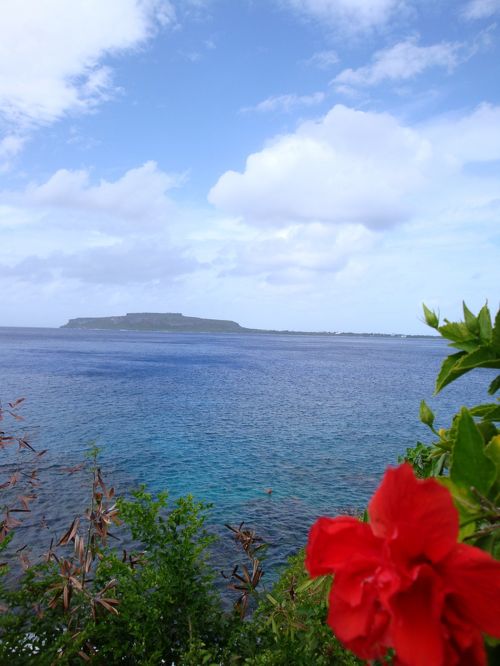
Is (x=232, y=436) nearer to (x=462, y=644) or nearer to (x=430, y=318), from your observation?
(x=430, y=318)

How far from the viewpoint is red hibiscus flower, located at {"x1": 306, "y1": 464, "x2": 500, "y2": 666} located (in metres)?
0.63

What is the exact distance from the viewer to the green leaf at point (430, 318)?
5.73ft

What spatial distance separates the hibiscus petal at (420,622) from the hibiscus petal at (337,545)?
73 millimetres

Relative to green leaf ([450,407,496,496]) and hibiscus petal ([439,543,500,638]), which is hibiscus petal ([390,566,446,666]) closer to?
hibiscus petal ([439,543,500,638])

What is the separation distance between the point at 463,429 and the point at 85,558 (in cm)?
423

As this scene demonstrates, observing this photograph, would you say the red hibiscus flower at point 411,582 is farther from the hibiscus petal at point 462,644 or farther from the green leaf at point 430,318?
the green leaf at point 430,318

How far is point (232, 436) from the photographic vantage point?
31578 millimetres

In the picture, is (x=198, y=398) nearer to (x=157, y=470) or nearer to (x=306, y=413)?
(x=306, y=413)

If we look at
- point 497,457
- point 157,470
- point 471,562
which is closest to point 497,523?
point 497,457

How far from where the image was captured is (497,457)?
3.47 ft

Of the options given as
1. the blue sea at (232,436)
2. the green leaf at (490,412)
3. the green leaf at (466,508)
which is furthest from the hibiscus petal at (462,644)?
the blue sea at (232,436)

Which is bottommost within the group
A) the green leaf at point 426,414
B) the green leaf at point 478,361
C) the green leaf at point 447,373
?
the green leaf at point 426,414

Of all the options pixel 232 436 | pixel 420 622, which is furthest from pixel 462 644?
pixel 232 436

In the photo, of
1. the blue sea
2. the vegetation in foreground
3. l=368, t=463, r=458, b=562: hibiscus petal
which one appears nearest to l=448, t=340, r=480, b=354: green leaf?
l=368, t=463, r=458, b=562: hibiscus petal
